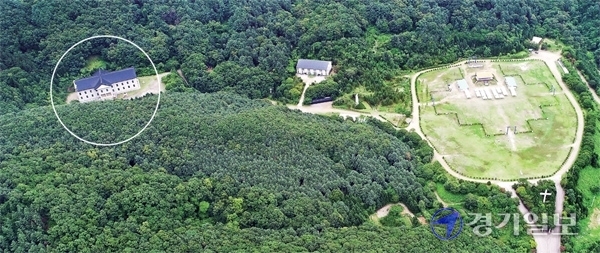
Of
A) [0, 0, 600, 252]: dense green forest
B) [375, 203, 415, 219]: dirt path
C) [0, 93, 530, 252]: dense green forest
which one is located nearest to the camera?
[0, 93, 530, 252]: dense green forest

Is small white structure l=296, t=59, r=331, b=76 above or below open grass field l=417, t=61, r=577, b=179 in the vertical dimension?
above

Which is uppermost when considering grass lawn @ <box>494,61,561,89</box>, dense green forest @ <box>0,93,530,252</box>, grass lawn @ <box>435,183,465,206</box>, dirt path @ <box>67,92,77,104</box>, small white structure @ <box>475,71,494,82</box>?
dense green forest @ <box>0,93,530,252</box>

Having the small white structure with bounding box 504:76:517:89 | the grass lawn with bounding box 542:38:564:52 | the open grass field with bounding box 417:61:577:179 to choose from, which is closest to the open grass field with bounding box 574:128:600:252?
the open grass field with bounding box 417:61:577:179

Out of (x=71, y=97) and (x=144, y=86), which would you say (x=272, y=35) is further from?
(x=71, y=97)

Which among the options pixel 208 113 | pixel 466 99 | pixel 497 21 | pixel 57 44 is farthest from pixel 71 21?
pixel 497 21

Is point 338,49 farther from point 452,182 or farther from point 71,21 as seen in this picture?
point 71,21

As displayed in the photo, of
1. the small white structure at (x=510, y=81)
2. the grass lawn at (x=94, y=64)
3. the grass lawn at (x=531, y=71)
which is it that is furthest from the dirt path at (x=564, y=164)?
the grass lawn at (x=94, y=64)

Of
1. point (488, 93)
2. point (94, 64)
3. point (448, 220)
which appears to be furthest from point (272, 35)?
point (448, 220)

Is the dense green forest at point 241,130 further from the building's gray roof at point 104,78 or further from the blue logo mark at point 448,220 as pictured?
the building's gray roof at point 104,78

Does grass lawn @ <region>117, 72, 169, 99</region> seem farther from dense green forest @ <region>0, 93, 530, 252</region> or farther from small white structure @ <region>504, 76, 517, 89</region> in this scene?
small white structure @ <region>504, 76, 517, 89</region>
